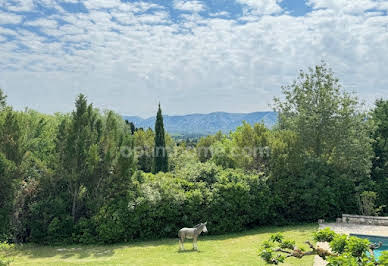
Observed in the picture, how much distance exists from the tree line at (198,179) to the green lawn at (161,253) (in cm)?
76

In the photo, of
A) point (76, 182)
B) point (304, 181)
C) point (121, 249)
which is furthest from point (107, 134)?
point (304, 181)

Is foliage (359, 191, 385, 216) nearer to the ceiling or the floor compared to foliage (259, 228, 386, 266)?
nearer to the floor

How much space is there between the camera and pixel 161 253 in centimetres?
1099

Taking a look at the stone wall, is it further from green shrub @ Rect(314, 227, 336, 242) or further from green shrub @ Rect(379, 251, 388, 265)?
green shrub @ Rect(379, 251, 388, 265)

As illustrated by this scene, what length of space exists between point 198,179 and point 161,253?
5130mm

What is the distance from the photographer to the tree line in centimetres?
1304

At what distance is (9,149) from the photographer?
512 inches

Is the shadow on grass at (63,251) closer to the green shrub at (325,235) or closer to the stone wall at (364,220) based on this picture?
the green shrub at (325,235)

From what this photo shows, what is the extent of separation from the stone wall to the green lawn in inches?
113

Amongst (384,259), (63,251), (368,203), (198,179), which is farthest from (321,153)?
(384,259)

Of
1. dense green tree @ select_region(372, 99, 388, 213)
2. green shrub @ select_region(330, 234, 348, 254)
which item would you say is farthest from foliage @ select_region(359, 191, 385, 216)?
green shrub @ select_region(330, 234, 348, 254)

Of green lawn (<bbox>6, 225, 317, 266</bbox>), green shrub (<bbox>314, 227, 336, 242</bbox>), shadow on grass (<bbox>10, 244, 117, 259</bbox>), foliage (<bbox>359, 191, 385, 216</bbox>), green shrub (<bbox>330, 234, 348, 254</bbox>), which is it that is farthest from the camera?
foliage (<bbox>359, 191, 385, 216</bbox>)

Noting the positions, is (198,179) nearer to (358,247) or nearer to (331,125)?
(331,125)

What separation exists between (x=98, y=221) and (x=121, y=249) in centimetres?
176
